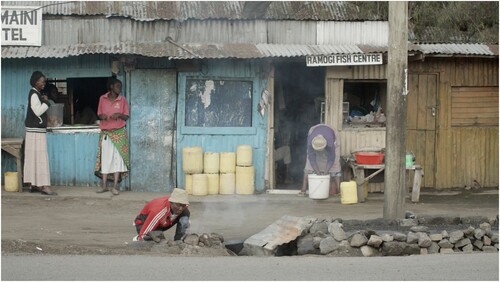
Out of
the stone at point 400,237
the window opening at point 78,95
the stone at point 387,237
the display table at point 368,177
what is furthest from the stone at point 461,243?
the window opening at point 78,95

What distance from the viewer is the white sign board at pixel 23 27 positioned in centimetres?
1420

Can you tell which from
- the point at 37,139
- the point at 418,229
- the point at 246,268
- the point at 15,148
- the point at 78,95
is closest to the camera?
the point at 246,268

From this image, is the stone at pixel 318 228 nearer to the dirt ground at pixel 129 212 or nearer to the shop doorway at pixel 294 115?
the dirt ground at pixel 129 212

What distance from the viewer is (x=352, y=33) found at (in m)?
15.2

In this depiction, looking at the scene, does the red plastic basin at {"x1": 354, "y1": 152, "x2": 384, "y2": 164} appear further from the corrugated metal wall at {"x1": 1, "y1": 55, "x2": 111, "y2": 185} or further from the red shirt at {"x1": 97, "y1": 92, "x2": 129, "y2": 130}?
the corrugated metal wall at {"x1": 1, "y1": 55, "x2": 111, "y2": 185}

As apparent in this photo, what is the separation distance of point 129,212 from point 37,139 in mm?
2152

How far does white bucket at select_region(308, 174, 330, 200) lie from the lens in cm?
1439

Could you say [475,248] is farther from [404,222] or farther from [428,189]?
[428,189]

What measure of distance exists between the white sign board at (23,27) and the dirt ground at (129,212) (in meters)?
2.58

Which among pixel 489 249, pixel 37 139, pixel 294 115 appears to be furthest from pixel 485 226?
pixel 37 139

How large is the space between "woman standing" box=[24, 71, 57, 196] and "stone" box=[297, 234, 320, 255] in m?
5.80

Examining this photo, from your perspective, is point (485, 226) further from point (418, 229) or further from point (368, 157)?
point (368, 157)

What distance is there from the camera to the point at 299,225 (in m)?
10.1

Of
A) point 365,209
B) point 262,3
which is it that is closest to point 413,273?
point 365,209
